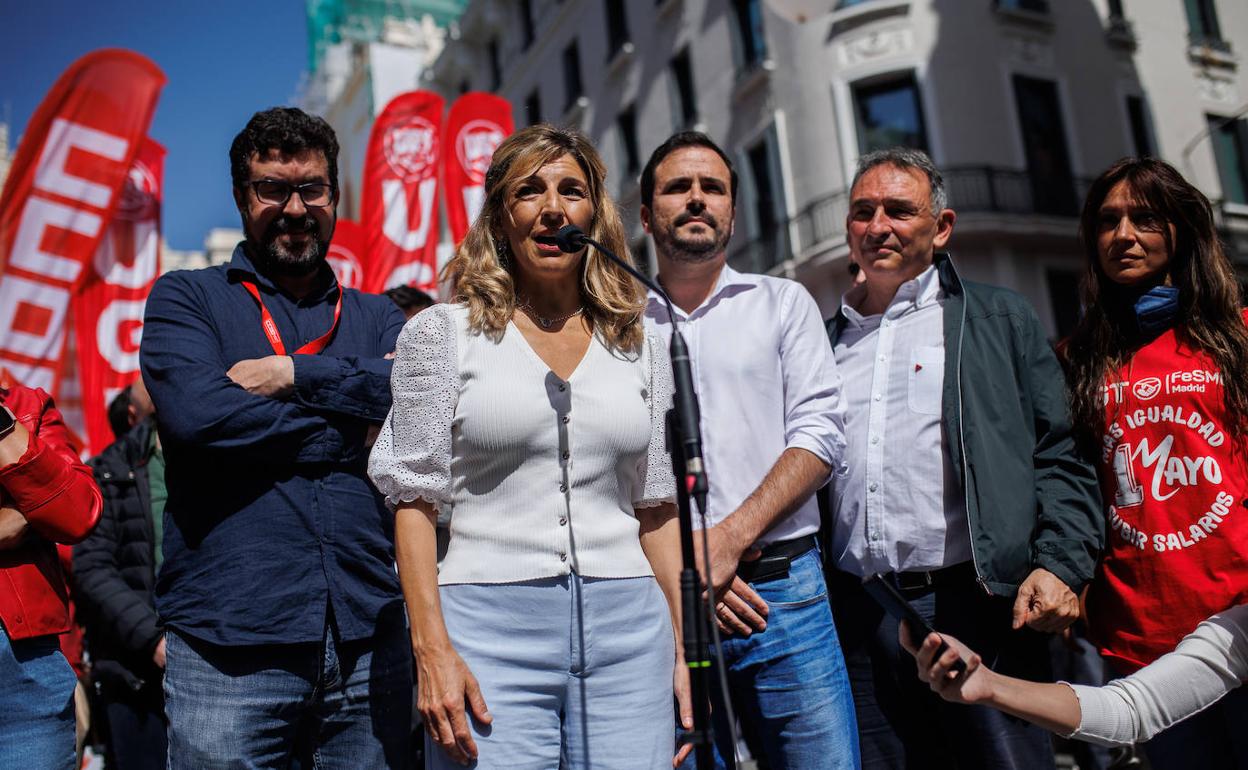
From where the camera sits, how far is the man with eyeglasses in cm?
251

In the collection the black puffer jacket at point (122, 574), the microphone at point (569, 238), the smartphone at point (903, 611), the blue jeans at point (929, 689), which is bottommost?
the blue jeans at point (929, 689)

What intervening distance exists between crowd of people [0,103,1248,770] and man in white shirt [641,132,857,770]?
11mm

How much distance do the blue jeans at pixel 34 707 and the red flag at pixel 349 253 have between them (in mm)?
6724

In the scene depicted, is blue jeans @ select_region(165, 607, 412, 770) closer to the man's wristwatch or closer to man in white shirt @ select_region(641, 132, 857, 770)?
the man's wristwatch

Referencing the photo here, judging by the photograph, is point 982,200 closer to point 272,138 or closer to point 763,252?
point 763,252

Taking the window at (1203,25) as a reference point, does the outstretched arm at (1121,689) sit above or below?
below

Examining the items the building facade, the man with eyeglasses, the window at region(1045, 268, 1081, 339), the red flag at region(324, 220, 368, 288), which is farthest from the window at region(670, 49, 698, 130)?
the man with eyeglasses

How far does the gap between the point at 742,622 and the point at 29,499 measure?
2.05m

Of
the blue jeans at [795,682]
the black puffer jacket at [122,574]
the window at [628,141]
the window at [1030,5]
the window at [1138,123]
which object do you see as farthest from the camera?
the window at [628,141]

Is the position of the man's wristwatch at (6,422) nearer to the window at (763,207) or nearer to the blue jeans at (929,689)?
the blue jeans at (929,689)

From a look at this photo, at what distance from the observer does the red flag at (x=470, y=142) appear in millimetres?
9922

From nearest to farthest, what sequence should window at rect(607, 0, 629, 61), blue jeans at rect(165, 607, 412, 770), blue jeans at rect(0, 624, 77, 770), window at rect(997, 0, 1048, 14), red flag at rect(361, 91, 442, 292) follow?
blue jeans at rect(165, 607, 412, 770)
blue jeans at rect(0, 624, 77, 770)
red flag at rect(361, 91, 442, 292)
window at rect(997, 0, 1048, 14)
window at rect(607, 0, 629, 61)

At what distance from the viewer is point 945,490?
3172mm

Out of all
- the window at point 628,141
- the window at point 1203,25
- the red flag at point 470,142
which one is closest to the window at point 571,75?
the window at point 628,141
